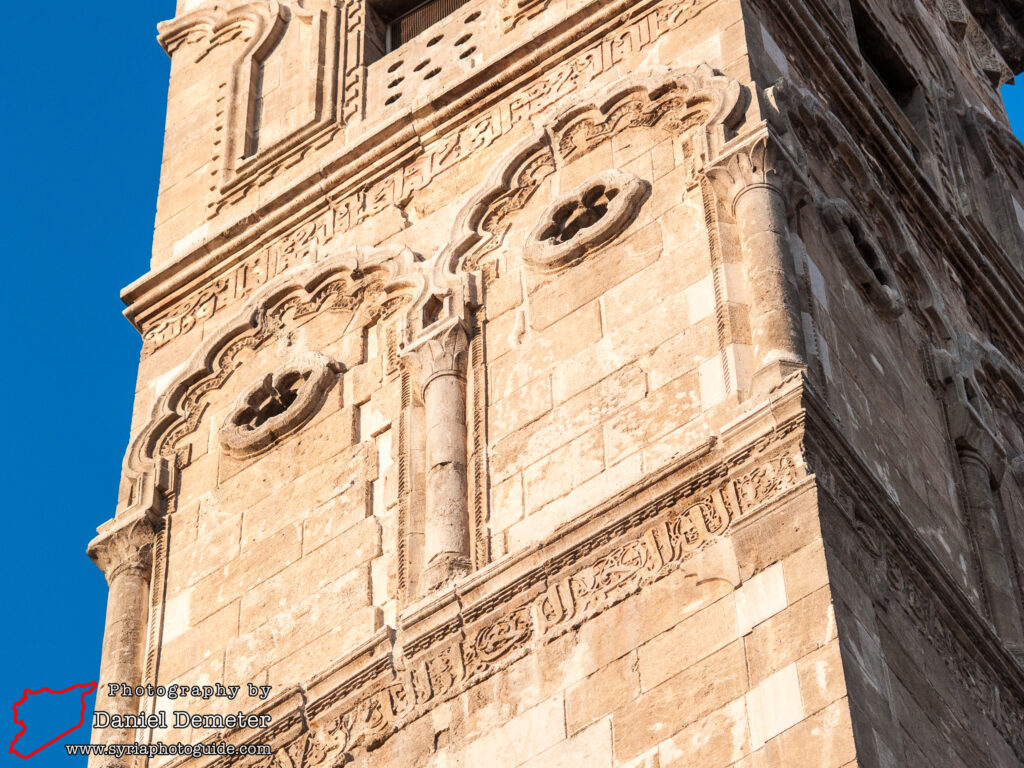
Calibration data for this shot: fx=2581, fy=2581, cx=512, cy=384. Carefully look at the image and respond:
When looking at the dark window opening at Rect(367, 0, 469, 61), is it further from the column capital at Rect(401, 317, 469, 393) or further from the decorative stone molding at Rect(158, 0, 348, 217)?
the column capital at Rect(401, 317, 469, 393)

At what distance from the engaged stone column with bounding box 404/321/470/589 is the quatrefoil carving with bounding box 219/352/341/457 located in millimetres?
771

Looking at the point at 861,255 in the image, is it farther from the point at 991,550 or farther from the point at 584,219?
the point at 991,550

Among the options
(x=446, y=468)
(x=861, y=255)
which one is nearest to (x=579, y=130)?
(x=861, y=255)

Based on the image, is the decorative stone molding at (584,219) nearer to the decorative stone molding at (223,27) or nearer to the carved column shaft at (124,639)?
the carved column shaft at (124,639)

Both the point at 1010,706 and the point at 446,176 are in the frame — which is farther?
the point at 446,176

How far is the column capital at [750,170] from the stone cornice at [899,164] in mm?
2080

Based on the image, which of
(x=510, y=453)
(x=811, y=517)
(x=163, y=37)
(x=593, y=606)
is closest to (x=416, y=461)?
(x=510, y=453)

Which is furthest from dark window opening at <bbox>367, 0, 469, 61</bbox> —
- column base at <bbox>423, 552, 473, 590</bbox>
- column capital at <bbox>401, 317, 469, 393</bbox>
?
column base at <bbox>423, 552, 473, 590</bbox>

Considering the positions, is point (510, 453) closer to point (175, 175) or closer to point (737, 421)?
point (737, 421)

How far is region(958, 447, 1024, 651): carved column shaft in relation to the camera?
13.6m

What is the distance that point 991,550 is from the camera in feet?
46.0

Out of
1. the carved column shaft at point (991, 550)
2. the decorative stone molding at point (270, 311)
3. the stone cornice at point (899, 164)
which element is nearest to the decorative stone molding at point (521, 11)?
the stone cornice at point (899, 164)

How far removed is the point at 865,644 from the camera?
1152cm

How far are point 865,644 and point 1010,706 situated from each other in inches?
65.0
